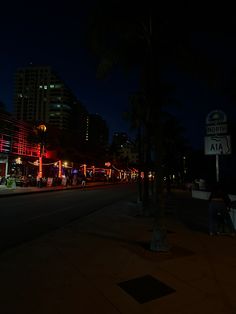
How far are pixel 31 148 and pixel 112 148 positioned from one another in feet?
211

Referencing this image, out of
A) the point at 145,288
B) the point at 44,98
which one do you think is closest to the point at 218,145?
the point at 145,288

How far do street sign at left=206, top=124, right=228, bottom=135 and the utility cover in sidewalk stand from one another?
5662 mm

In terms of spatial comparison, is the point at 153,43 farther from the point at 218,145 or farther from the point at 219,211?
the point at 219,211

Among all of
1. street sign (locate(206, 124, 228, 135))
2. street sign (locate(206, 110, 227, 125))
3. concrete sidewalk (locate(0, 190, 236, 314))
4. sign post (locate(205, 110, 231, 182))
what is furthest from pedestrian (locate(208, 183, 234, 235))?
street sign (locate(206, 110, 227, 125))

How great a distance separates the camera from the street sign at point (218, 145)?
9.54m

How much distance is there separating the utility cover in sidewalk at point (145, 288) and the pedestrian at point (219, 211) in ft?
14.2

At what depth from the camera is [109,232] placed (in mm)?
10266

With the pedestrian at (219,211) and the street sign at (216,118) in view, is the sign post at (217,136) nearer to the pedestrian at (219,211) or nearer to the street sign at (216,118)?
the street sign at (216,118)

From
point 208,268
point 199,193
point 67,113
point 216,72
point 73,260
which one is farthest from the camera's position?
point 67,113

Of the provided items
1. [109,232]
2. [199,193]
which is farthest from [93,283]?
[199,193]

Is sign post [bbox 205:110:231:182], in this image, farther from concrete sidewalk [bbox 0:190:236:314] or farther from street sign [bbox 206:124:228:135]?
concrete sidewalk [bbox 0:190:236:314]

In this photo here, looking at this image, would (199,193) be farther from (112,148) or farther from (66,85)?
(66,85)

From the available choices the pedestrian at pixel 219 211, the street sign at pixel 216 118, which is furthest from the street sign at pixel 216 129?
the pedestrian at pixel 219 211

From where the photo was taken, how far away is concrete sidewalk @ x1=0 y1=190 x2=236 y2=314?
4.58 m
